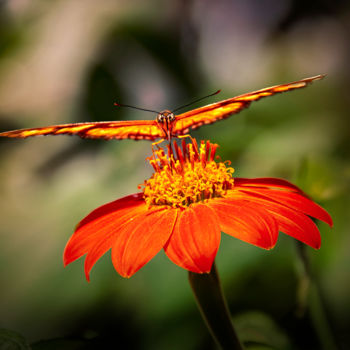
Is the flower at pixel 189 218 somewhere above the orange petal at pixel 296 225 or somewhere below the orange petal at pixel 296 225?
above

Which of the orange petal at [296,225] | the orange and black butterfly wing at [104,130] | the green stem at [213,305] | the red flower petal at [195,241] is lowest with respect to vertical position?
the green stem at [213,305]

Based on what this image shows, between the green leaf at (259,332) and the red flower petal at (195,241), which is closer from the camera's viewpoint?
the red flower petal at (195,241)

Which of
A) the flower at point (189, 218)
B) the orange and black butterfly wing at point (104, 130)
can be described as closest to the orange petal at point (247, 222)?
the flower at point (189, 218)

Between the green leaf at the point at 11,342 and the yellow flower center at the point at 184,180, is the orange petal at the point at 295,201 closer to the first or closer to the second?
the yellow flower center at the point at 184,180

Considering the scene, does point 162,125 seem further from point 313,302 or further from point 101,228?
point 313,302

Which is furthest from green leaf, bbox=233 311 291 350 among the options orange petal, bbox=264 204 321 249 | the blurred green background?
orange petal, bbox=264 204 321 249

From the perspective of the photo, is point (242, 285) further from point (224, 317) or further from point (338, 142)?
point (338, 142)

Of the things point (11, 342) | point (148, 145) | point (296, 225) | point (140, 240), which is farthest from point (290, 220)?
point (148, 145)
